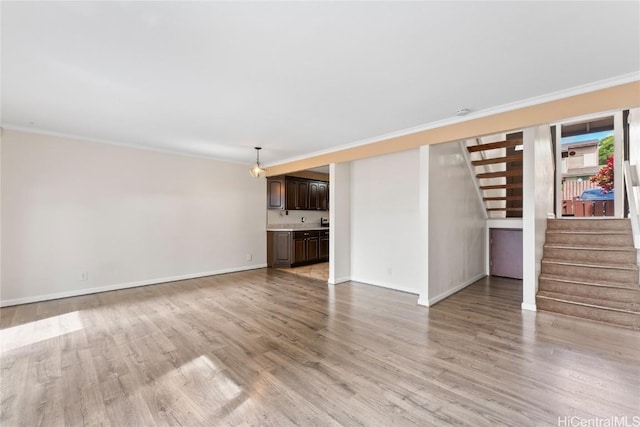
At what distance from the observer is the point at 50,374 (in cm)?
230

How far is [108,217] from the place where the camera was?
15.6 feet

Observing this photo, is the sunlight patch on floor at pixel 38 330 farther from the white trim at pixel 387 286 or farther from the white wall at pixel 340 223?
the white trim at pixel 387 286

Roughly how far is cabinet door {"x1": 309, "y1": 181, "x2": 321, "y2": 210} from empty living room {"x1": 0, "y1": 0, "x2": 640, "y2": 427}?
1.76m

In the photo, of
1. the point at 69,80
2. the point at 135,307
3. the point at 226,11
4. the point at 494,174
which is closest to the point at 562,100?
the point at 494,174

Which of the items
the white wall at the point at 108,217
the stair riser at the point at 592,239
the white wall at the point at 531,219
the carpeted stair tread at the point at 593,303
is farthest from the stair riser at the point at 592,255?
the white wall at the point at 108,217

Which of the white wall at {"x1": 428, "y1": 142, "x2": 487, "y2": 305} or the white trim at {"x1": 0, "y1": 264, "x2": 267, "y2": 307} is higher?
the white wall at {"x1": 428, "y1": 142, "x2": 487, "y2": 305}

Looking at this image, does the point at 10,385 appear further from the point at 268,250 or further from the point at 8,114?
the point at 268,250

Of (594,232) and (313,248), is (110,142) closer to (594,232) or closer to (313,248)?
(313,248)

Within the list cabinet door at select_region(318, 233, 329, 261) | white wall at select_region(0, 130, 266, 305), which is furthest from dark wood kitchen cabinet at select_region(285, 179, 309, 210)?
white wall at select_region(0, 130, 266, 305)

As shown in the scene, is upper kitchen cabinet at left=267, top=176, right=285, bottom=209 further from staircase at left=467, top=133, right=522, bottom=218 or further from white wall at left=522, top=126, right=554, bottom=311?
white wall at left=522, top=126, right=554, bottom=311

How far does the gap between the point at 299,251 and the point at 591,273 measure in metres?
5.32

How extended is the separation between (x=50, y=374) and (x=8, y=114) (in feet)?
10.9

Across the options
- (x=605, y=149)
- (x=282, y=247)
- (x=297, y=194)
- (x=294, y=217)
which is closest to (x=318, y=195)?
(x=297, y=194)

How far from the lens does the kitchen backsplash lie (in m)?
7.32
